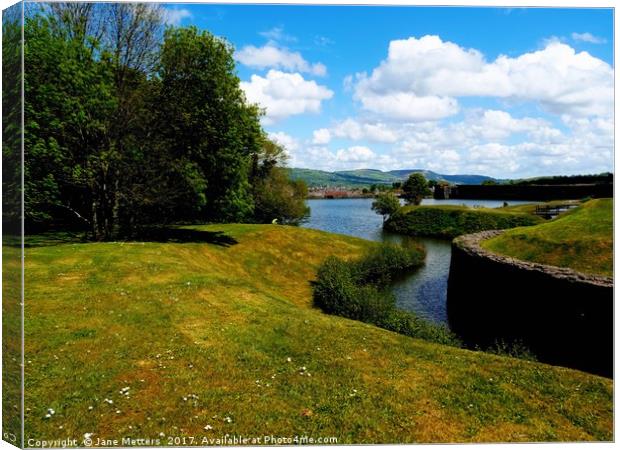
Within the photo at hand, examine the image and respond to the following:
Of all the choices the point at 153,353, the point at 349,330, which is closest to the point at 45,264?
the point at 153,353

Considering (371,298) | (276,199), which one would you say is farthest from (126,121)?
(276,199)

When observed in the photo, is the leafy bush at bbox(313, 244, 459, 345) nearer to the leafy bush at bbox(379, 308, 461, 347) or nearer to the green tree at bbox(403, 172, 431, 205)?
the leafy bush at bbox(379, 308, 461, 347)

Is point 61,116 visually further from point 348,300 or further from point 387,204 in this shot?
point 387,204

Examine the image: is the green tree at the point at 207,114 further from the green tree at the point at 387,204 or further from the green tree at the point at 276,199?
the green tree at the point at 387,204

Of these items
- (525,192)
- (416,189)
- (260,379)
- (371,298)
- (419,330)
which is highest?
(416,189)

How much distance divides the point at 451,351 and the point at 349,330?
12.2 feet

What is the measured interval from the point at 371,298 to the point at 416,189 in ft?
244

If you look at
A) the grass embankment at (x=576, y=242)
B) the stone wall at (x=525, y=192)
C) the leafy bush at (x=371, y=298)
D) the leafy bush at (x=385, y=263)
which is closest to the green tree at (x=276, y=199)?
the leafy bush at (x=385, y=263)

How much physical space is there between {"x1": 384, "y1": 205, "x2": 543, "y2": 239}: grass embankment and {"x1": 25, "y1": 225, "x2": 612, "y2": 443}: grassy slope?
57482 mm

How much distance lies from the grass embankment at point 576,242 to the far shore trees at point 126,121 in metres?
21.1

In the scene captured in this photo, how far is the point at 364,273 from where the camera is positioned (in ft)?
124

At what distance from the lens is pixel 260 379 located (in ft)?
34.4

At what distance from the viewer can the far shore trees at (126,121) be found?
1942cm

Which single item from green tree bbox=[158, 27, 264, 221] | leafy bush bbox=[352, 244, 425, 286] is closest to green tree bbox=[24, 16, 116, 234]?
green tree bbox=[158, 27, 264, 221]
